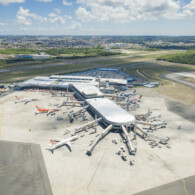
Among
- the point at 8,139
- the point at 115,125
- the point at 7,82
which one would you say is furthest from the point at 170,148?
the point at 7,82

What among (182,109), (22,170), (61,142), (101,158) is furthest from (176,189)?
(182,109)

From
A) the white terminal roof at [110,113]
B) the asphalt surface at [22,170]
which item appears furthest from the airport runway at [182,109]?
the asphalt surface at [22,170]

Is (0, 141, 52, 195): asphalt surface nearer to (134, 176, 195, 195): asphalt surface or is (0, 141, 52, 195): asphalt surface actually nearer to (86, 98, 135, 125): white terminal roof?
(134, 176, 195, 195): asphalt surface

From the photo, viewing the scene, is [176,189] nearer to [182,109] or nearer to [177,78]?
[182,109]

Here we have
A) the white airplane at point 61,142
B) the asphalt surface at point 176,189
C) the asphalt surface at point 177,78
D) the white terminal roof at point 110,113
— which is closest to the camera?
the asphalt surface at point 176,189

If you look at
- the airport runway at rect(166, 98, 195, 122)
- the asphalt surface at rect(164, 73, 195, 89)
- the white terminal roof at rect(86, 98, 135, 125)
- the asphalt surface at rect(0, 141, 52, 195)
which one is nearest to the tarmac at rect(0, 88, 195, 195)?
the asphalt surface at rect(0, 141, 52, 195)

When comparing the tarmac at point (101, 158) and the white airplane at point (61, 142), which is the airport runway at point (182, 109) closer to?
the tarmac at point (101, 158)
